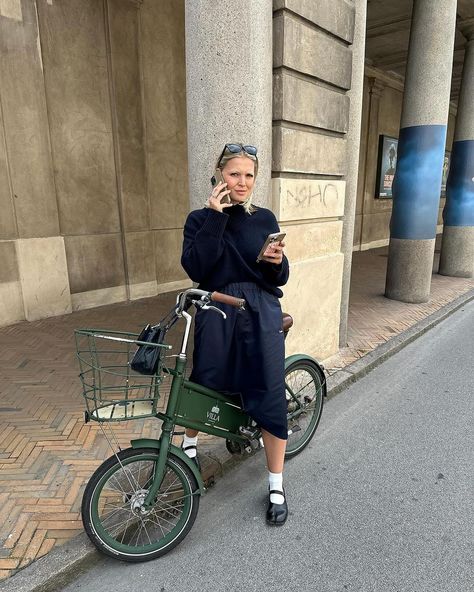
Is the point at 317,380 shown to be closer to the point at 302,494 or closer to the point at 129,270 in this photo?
the point at 302,494

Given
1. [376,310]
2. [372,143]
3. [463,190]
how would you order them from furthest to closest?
[372,143], [463,190], [376,310]

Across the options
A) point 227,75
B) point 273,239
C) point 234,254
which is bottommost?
point 234,254

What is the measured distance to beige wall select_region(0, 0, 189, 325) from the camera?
230 inches

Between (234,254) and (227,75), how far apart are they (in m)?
1.80

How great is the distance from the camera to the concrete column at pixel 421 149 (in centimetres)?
643

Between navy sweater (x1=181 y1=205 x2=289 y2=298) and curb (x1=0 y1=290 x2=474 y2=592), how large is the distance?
135cm

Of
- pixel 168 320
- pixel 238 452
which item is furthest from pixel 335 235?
pixel 168 320

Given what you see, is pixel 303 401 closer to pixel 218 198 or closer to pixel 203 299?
pixel 203 299

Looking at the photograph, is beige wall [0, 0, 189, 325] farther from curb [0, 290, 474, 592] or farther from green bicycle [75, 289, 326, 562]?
green bicycle [75, 289, 326, 562]

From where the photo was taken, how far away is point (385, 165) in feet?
48.0

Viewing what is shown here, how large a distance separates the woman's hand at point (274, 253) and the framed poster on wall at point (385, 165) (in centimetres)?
1373

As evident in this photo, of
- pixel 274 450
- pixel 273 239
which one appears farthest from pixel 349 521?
pixel 273 239

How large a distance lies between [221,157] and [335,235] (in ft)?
8.66

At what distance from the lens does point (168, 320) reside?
6.84ft
